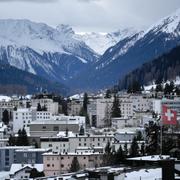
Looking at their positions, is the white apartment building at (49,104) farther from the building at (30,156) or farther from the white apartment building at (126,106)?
the building at (30,156)

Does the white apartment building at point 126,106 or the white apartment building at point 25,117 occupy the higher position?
the white apartment building at point 126,106

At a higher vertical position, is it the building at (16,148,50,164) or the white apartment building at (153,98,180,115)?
the white apartment building at (153,98,180,115)

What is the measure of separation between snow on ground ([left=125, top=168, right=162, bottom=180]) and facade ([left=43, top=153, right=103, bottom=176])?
42827mm

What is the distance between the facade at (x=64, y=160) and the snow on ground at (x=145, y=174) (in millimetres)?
42827

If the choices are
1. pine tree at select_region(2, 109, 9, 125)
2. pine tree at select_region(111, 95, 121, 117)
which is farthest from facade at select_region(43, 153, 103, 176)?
pine tree at select_region(2, 109, 9, 125)

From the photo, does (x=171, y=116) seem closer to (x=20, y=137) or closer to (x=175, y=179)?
(x=175, y=179)

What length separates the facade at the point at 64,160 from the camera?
3004 inches

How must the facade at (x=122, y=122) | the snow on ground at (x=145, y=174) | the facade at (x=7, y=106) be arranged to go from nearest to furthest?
1. the snow on ground at (x=145, y=174)
2. the facade at (x=122, y=122)
3. the facade at (x=7, y=106)

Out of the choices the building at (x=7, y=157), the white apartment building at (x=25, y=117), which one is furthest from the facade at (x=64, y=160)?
the white apartment building at (x=25, y=117)

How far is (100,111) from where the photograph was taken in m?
142

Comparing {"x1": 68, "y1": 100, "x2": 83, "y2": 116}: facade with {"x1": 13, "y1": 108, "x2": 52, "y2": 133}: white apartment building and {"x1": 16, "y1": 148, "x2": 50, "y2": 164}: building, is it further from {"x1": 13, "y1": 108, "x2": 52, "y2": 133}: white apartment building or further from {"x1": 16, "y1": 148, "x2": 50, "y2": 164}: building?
{"x1": 16, "y1": 148, "x2": 50, "y2": 164}: building

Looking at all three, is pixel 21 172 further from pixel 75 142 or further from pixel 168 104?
pixel 168 104

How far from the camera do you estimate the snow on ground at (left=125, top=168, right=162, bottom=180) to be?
102 feet

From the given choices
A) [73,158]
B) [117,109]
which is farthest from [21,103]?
[73,158]
